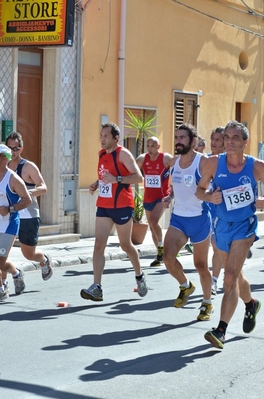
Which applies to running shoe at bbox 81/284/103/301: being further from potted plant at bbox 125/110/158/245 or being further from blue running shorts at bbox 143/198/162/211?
potted plant at bbox 125/110/158/245

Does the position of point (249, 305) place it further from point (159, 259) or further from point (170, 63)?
point (170, 63)

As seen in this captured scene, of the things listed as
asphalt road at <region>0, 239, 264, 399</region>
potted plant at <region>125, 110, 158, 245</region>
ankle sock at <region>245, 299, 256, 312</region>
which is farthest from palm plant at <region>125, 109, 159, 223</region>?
ankle sock at <region>245, 299, 256, 312</region>

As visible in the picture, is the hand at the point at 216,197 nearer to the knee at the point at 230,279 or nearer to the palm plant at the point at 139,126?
the knee at the point at 230,279

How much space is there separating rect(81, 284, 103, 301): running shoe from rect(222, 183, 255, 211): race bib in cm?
255

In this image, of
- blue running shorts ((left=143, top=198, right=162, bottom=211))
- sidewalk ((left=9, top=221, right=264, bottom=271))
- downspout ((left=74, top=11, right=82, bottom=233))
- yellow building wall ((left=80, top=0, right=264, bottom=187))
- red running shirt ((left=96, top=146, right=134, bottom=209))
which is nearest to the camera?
red running shirt ((left=96, top=146, right=134, bottom=209))

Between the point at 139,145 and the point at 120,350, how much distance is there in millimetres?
10448

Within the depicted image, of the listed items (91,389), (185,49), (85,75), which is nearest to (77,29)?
(85,75)

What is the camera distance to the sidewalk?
13412 millimetres

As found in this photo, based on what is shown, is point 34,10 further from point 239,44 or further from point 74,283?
point 239,44

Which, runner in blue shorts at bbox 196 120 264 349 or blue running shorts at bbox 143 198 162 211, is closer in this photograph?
runner in blue shorts at bbox 196 120 264 349

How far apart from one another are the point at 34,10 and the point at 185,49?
6.48 meters

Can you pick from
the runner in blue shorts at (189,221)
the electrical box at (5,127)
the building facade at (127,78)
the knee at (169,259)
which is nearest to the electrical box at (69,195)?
the building facade at (127,78)

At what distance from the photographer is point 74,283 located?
11625 millimetres

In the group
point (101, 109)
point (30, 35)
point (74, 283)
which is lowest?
point (74, 283)
